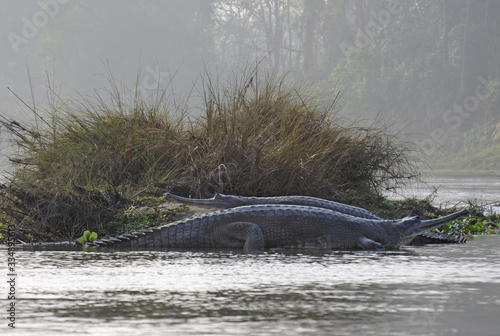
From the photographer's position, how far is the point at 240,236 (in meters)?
5.95

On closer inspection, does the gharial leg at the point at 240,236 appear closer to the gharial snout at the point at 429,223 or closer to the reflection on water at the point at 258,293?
the reflection on water at the point at 258,293

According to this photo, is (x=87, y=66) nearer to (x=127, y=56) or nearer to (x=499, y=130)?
(x=127, y=56)

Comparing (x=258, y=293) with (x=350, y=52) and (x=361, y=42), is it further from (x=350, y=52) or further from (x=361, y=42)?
(x=361, y=42)

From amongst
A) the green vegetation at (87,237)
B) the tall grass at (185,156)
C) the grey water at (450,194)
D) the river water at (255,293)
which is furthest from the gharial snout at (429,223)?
Answer: the grey water at (450,194)

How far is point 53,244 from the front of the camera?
6.40m

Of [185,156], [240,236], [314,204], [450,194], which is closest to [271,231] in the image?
[240,236]

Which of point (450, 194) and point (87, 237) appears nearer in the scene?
point (87, 237)

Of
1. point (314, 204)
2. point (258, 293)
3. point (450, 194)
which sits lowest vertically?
point (258, 293)

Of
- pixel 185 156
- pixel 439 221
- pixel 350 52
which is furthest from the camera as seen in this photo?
pixel 350 52

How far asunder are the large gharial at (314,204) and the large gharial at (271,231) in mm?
549

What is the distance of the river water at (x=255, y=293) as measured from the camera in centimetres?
312

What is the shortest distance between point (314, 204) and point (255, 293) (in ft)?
10.1

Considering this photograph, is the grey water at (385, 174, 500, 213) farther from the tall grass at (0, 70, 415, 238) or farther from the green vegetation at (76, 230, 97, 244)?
the green vegetation at (76, 230, 97, 244)

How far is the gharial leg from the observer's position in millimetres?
5859
